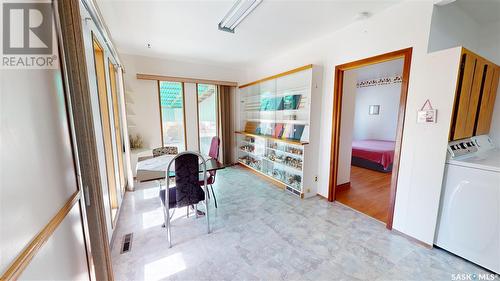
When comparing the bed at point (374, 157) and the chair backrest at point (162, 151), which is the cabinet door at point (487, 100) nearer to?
the bed at point (374, 157)

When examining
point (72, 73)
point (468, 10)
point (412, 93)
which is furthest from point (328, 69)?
point (72, 73)

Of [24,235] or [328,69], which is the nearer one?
[24,235]

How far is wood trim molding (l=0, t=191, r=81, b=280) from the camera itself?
600 millimetres

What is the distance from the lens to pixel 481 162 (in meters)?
1.79

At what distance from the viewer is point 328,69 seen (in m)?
2.88

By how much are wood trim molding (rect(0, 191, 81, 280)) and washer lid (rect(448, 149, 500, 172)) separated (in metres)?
2.98

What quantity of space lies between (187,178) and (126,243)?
988mm

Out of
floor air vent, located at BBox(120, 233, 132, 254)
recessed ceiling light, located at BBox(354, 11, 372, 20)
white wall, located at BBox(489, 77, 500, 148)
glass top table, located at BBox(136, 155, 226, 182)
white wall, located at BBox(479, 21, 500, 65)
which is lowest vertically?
floor air vent, located at BBox(120, 233, 132, 254)

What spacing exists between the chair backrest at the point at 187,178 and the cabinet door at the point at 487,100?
10.7 ft

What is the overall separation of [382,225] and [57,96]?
3307mm

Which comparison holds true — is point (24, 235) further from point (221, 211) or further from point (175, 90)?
point (175, 90)

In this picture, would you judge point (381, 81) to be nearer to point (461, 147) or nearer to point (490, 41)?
point (490, 41)

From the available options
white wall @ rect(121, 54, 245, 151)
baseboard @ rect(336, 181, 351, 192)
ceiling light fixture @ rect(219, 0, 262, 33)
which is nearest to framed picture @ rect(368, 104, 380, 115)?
baseboard @ rect(336, 181, 351, 192)

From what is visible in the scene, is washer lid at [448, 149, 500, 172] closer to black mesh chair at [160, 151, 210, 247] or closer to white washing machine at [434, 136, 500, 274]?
white washing machine at [434, 136, 500, 274]
